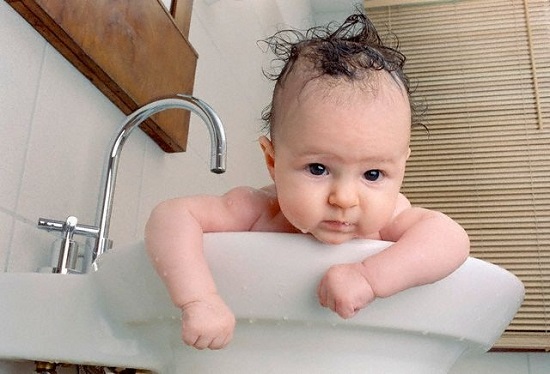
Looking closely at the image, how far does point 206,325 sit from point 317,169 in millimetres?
166

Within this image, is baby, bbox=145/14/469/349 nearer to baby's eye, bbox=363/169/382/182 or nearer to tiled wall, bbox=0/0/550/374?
baby's eye, bbox=363/169/382/182

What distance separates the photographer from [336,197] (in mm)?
497

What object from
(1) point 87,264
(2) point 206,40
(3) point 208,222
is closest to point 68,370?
(1) point 87,264

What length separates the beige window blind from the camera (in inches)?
72.9

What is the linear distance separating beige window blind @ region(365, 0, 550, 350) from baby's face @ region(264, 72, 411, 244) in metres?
1.42

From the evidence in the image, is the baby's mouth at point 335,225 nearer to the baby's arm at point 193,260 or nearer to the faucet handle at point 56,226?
the baby's arm at point 193,260

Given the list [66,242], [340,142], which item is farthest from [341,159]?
[66,242]

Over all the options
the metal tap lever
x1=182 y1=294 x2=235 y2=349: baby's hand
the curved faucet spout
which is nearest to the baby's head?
x1=182 y1=294 x2=235 y2=349: baby's hand

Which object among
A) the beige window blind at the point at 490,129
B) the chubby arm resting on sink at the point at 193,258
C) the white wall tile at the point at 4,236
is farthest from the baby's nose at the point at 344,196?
the beige window blind at the point at 490,129

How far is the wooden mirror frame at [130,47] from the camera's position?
769 millimetres

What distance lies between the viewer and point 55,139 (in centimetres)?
79

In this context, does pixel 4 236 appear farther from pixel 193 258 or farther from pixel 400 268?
pixel 400 268

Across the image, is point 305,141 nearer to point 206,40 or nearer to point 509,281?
point 509,281

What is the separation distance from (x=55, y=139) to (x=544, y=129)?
1655mm
